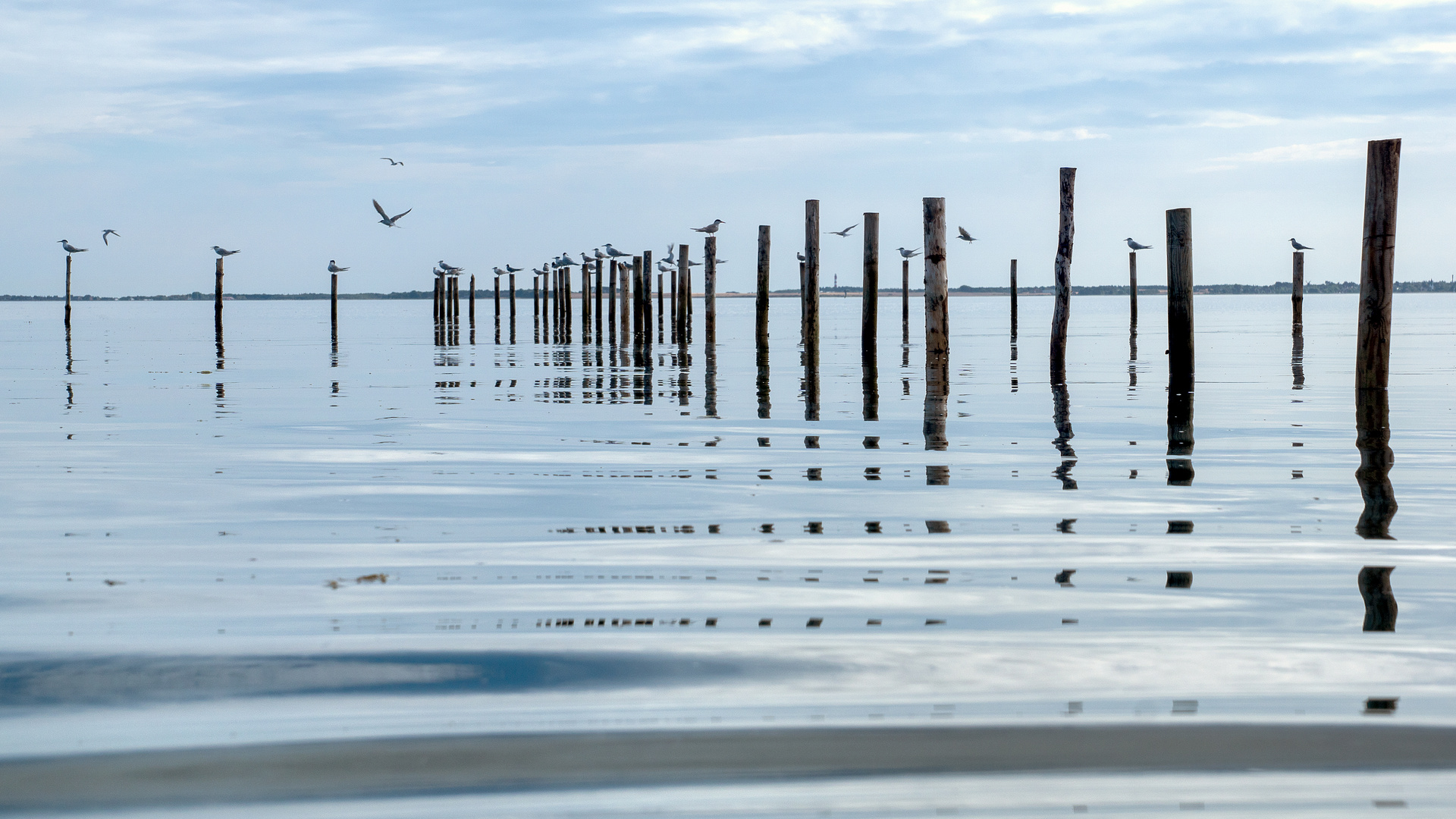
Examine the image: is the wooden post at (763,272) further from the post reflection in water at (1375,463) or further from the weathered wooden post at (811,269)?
the post reflection in water at (1375,463)

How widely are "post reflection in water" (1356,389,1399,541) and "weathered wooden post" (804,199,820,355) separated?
9.66m

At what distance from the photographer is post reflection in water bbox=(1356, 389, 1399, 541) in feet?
17.5

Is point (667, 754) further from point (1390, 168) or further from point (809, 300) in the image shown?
point (809, 300)

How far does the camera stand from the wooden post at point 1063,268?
15.5 metres

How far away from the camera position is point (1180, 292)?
13031 mm

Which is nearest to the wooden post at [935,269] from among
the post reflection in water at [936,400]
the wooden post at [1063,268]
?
the post reflection in water at [936,400]

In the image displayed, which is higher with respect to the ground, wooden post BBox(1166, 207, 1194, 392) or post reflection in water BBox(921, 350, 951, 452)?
wooden post BBox(1166, 207, 1194, 392)

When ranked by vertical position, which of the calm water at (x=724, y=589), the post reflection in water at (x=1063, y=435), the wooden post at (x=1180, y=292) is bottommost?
the calm water at (x=724, y=589)

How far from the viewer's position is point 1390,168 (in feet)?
36.4

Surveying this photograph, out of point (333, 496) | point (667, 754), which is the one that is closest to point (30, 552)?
point (333, 496)

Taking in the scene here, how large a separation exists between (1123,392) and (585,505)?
9.27m

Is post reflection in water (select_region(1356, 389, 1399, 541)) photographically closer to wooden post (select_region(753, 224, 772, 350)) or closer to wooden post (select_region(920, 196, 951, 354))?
wooden post (select_region(920, 196, 951, 354))

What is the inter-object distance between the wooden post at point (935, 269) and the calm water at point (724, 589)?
→ 5880 mm

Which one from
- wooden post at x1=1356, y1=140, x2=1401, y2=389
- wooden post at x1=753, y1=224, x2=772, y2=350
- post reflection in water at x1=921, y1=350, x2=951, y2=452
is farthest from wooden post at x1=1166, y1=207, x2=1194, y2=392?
wooden post at x1=753, y1=224, x2=772, y2=350
